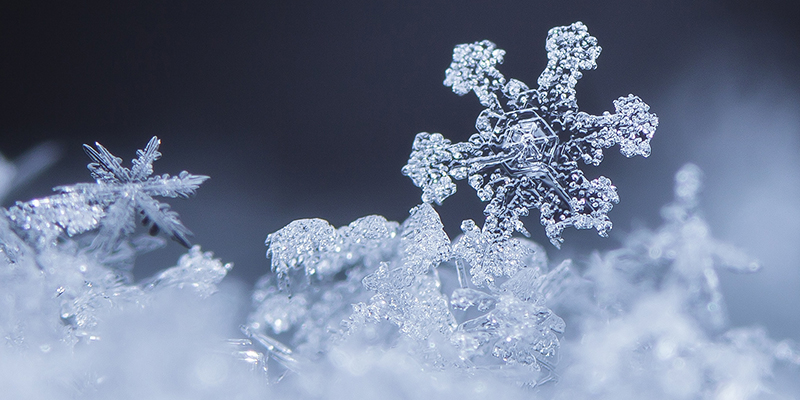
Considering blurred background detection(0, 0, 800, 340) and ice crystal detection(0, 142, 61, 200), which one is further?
ice crystal detection(0, 142, 61, 200)

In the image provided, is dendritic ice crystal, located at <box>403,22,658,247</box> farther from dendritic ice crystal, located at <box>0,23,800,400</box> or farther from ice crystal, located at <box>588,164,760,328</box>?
ice crystal, located at <box>588,164,760,328</box>

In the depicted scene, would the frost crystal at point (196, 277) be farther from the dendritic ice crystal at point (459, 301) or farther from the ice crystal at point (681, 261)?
the ice crystal at point (681, 261)

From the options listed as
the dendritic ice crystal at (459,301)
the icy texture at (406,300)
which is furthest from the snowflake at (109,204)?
the icy texture at (406,300)

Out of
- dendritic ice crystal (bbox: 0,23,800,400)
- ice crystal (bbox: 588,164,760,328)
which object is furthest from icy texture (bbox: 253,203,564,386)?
ice crystal (bbox: 588,164,760,328)

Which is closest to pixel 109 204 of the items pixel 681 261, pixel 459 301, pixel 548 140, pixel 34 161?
pixel 34 161

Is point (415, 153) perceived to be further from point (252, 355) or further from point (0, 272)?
point (0, 272)

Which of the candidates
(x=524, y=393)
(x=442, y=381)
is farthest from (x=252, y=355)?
(x=524, y=393)
